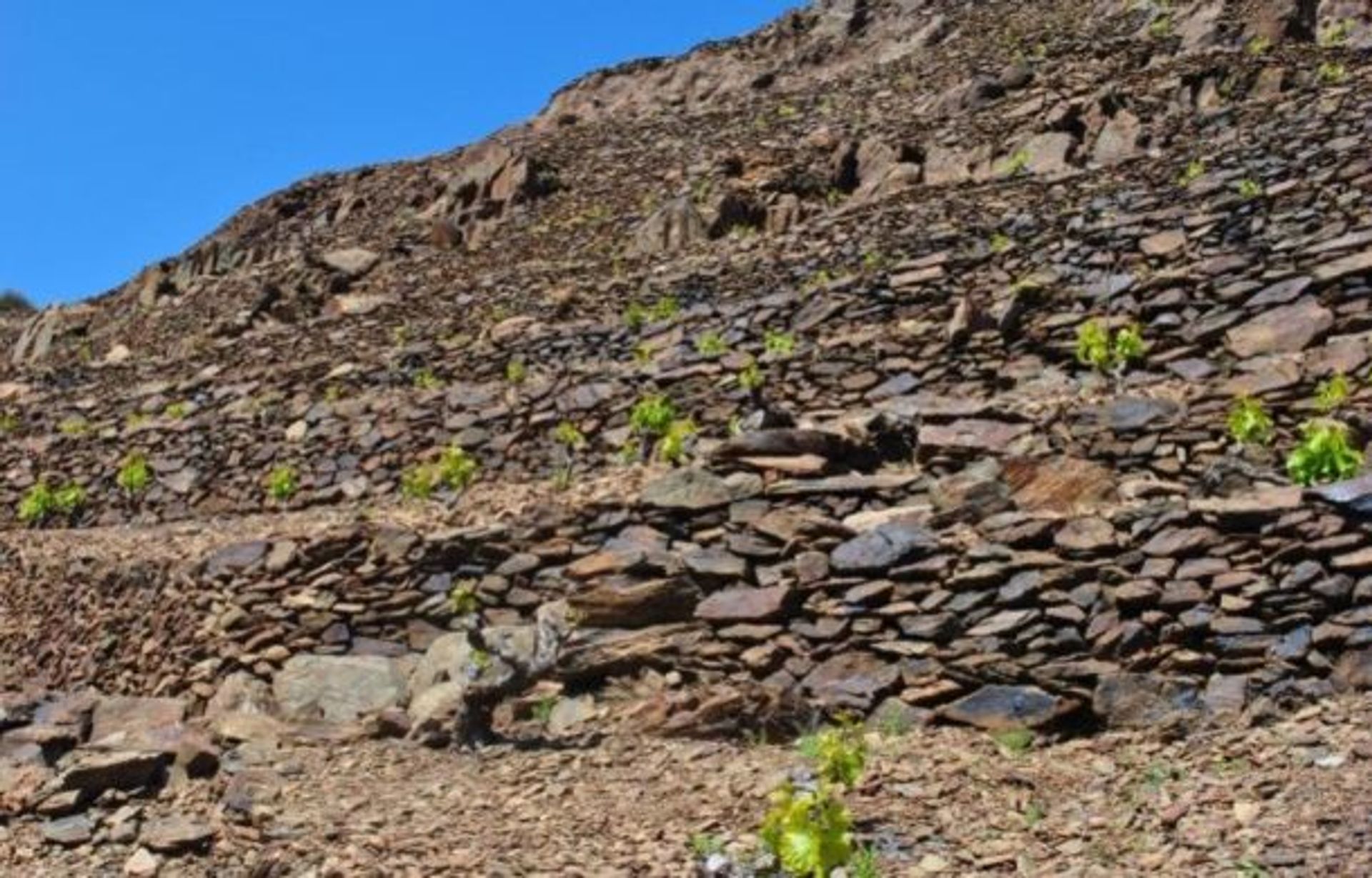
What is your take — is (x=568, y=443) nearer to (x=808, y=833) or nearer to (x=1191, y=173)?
(x=1191, y=173)

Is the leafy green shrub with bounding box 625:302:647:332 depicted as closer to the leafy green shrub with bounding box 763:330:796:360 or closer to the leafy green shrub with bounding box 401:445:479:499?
the leafy green shrub with bounding box 763:330:796:360

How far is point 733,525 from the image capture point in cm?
1262

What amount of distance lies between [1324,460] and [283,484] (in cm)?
1306

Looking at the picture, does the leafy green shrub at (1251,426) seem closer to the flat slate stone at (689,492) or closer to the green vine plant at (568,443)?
the flat slate stone at (689,492)

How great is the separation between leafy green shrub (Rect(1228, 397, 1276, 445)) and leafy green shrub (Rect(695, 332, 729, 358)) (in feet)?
22.6

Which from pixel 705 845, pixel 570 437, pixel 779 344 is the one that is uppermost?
pixel 779 344

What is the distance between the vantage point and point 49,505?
21.5m

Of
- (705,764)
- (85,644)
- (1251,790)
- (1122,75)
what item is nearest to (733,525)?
(705,764)

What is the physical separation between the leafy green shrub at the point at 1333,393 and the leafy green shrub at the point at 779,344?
627 centimetres

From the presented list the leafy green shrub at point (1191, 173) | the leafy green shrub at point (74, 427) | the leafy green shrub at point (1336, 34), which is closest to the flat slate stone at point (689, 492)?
the leafy green shrub at point (1191, 173)

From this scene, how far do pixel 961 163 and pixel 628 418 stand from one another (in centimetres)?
996

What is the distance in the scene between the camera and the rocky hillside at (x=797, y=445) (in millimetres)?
10477

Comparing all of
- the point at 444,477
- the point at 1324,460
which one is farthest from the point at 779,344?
the point at 1324,460

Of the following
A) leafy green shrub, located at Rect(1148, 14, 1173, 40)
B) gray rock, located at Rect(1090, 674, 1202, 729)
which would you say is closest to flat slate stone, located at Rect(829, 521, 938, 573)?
gray rock, located at Rect(1090, 674, 1202, 729)
